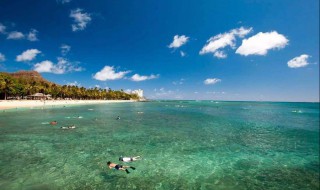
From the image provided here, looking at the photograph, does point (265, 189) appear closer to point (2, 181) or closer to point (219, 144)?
point (219, 144)

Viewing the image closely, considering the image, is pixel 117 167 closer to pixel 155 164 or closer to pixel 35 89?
A: pixel 155 164

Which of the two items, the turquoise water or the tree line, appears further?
the tree line

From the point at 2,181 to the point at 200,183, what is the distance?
12.6 meters

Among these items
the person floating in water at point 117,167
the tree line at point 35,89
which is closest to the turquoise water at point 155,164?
the person floating in water at point 117,167

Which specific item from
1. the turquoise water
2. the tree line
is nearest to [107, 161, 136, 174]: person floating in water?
the turquoise water

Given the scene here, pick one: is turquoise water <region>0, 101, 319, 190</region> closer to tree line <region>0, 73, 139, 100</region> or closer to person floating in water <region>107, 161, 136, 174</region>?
person floating in water <region>107, 161, 136, 174</region>

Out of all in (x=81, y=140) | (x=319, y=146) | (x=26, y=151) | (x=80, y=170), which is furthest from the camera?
(x=319, y=146)

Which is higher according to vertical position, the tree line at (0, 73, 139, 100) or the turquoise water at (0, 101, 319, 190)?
the tree line at (0, 73, 139, 100)

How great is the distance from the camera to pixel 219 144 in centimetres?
2653

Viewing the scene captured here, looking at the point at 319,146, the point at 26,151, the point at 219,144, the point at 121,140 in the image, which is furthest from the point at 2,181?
the point at 319,146

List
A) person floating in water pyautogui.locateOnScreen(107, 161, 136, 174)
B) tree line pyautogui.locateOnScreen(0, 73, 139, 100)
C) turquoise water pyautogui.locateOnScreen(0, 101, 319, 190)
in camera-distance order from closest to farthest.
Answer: turquoise water pyautogui.locateOnScreen(0, 101, 319, 190) < person floating in water pyautogui.locateOnScreen(107, 161, 136, 174) < tree line pyautogui.locateOnScreen(0, 73, 139, 100)

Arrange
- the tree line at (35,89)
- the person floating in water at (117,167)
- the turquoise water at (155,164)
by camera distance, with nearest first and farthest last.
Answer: the turquoise water at (155,164) < the person floating in water at (117,167) < the tree line at (35,89)

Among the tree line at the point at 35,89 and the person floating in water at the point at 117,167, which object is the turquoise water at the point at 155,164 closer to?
the person floating in water at the point at 117,167

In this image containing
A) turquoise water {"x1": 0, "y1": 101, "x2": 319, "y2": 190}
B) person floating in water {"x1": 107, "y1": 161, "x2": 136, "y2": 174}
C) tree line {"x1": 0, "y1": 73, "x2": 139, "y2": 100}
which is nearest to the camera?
turquoise water {"x1": 0, "y1": 101, "x2": 319, "y2": 190}
